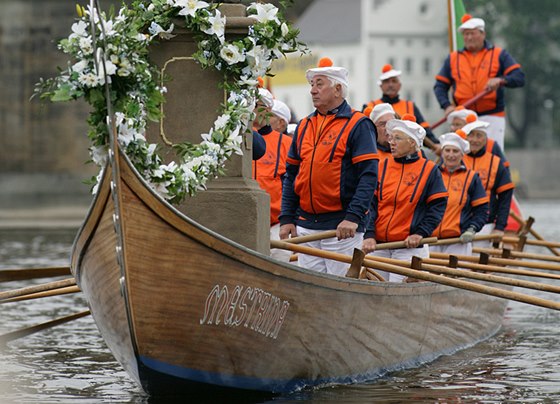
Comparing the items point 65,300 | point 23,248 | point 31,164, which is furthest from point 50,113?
point 65,300

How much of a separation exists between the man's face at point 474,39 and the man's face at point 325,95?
631 cm

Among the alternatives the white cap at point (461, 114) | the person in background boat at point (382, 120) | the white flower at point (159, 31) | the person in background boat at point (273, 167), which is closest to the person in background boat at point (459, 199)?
the person in background boat at point (382, 120)

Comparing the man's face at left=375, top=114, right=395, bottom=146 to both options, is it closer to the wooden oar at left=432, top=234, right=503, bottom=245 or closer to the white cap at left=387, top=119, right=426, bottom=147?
the white cap at left=387, top=119, right=426, bottom=147

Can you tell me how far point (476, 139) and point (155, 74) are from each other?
20.9 ft

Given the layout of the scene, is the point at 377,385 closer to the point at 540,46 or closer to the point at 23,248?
the point at 23,248

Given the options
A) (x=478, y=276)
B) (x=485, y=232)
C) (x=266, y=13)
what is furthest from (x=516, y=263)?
(x=266, y=13)

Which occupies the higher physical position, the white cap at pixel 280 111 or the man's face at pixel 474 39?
the man's face at pixel 474 39

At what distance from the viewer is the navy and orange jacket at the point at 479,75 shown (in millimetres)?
16766

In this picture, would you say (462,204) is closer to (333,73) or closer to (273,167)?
(273,167)

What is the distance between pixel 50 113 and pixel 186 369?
3443 cm

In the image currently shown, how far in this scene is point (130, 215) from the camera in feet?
26.5

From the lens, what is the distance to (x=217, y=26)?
9.32 metres

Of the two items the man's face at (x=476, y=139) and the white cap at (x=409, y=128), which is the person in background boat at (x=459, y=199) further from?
the white cap at (x=409, y=128)

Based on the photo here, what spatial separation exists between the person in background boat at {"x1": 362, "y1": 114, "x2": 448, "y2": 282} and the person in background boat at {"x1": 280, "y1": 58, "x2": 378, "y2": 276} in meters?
0.79
